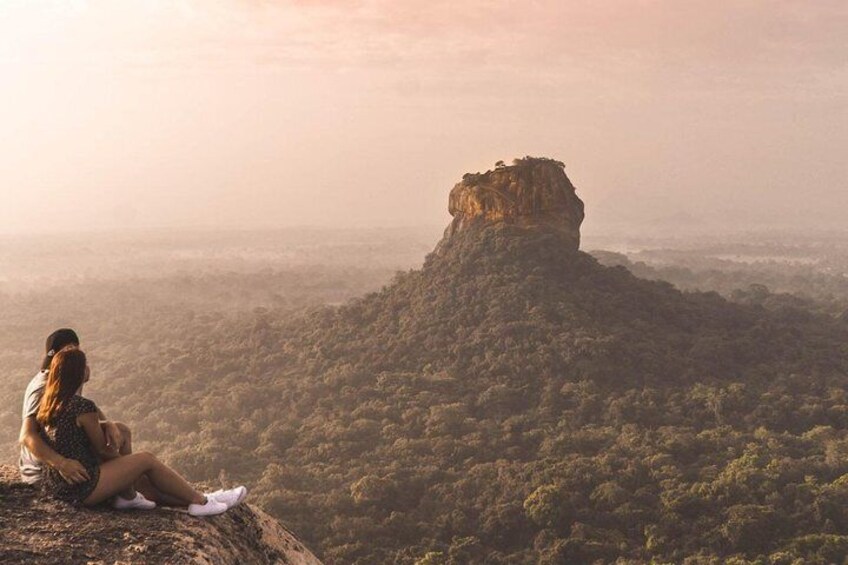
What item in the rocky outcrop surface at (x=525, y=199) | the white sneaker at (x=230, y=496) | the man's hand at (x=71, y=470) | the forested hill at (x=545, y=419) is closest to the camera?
the man's hand at (x=71, y=470)

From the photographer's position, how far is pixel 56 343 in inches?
255

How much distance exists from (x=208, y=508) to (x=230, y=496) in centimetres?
31

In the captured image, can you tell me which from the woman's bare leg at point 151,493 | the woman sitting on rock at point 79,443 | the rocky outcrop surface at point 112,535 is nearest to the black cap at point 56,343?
the woman sitting on rock at point 79,443

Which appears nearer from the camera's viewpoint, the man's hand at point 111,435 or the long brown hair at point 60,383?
the long brown hair at point 60,383

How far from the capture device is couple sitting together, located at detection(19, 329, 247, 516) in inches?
236

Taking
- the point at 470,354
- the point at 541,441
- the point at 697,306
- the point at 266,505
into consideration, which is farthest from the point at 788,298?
the point at 266,505

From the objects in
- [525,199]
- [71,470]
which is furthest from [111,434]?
[525,199]

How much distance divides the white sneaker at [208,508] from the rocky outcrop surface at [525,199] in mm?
55743

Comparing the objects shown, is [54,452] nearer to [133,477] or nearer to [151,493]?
[133,477]

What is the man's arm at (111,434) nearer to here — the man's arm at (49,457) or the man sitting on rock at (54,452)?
the man sitting on rock at (54,452)

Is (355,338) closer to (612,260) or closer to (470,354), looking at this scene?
(470,354)

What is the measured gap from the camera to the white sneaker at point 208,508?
21.0 feet

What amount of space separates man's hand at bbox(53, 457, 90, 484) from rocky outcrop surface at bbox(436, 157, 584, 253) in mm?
56398

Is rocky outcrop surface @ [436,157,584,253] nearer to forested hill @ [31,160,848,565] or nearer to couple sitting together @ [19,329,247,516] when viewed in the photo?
forested hill @ [31,160,848,565]
